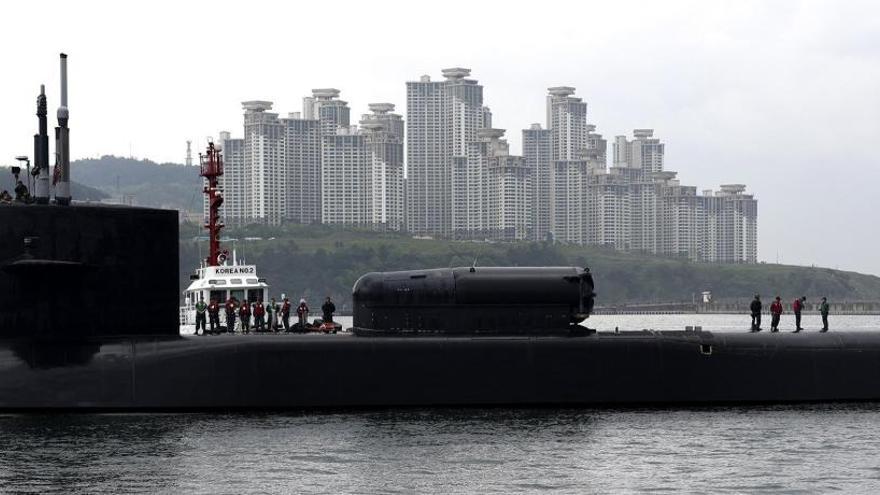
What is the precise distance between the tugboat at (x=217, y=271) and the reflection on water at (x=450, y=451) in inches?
565

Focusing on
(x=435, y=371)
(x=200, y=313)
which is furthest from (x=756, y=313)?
(x=200, y=313)

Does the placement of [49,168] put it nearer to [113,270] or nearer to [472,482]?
[113,270]

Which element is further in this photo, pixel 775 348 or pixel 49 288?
pixel 775 348

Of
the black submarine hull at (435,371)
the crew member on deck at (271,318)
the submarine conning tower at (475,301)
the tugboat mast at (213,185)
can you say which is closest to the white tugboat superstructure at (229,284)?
the tugboat mast at (213,185)

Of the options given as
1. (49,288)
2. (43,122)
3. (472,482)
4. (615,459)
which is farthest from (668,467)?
(43,122)

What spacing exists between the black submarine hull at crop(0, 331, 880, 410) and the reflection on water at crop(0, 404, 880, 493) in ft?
1.48

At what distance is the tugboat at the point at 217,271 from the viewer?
43.9 m

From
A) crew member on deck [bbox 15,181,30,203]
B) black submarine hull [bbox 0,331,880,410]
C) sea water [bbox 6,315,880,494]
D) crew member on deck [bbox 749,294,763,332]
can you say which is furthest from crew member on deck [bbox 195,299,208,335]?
crew member on deck [bbox 749,294,763,332]

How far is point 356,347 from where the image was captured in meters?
Result: 31.1

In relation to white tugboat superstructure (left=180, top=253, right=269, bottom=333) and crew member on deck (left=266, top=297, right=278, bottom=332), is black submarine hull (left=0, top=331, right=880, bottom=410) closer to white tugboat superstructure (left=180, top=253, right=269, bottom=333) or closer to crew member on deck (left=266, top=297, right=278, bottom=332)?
crew member on deck (left=266, top=297, right=278, bottom=332)

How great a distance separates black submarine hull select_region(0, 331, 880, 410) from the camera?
29703 millimetres

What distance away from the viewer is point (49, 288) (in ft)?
97.0

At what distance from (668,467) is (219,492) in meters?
8.82

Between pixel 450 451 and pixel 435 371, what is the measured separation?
13.8 ft
